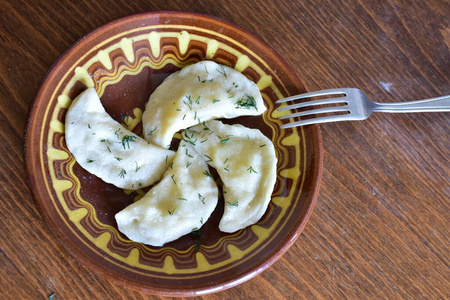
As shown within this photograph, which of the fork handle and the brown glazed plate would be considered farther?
the fork handle

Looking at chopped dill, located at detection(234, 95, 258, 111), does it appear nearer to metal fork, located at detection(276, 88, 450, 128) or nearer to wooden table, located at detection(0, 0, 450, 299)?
metal fork, located at detection(276, 88, 450, 128)

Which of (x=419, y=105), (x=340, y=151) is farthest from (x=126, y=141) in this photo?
(x=419, y=105)

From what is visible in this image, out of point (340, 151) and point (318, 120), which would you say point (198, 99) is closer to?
point (318, 120)

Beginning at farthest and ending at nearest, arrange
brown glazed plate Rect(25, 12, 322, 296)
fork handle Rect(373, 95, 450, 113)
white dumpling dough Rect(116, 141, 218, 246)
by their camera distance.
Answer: fork handle Rect(373, 95, 450, 113) → white dumpling dough Rect(116, 141, 218, 246) → brown glazed plate Rect(25, 12, 322, 296)

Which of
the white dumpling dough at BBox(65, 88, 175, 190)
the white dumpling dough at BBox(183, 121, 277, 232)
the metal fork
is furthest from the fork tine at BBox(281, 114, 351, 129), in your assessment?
the white dumpling dough at BBox(65, 88, 175, 190)

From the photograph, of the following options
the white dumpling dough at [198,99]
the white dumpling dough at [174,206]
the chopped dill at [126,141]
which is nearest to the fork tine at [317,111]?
the white dumpling dough at [198,99]

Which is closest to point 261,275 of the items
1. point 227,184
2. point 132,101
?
point 227,184
